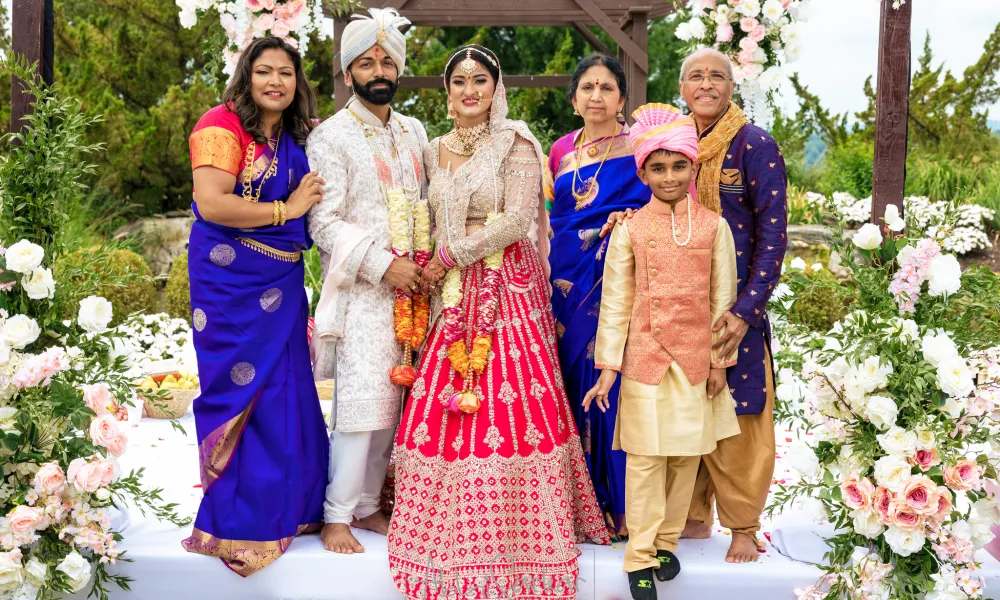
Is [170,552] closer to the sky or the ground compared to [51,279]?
closer to the ground

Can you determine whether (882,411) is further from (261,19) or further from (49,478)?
(261,19)

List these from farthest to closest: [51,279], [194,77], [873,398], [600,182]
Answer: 1. [194,77]
2. [600,182]
3. [51,279]
4. [873,398]

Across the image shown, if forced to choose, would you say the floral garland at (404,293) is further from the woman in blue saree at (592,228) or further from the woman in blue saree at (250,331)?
the woman in blue saree at (592,228)

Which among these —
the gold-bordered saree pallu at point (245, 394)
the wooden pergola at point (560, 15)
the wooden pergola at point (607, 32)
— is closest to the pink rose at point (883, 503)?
the wooden pergola at point (607, 32)

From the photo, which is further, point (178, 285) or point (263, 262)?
point (178, 285)

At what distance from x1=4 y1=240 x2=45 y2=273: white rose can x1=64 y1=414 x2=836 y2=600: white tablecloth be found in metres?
1.17

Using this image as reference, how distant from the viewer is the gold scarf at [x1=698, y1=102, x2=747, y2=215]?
3334 millimetres

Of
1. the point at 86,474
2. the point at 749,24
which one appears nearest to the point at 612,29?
the point at 749,24

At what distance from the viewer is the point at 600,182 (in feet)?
11.6

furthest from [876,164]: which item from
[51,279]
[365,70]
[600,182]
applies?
[51,279]

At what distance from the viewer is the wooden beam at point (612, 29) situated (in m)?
7.79

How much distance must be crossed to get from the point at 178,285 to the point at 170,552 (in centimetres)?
600

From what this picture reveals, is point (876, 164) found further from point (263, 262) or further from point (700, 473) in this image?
point (263, 262)

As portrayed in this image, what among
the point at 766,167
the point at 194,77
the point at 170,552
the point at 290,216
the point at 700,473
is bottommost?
the point at 170,552
